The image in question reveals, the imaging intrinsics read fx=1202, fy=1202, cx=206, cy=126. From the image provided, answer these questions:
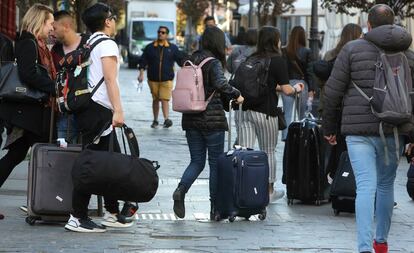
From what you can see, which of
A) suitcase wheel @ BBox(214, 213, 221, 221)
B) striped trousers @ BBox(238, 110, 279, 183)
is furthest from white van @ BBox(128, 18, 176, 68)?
suitcase wheel @ BBox(214, 213, 221, 221)

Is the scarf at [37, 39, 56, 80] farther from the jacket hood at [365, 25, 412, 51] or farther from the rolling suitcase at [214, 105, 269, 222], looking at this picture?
the jacket hood at [365, 25, 412, 51]

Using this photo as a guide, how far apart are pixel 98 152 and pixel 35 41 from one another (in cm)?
142

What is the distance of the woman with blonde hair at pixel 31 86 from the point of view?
9945mm

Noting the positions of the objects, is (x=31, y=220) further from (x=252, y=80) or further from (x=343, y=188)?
(x=343, y=188)

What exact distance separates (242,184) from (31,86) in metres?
1.96

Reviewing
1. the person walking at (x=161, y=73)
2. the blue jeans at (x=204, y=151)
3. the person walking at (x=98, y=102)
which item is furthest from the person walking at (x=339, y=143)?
the person walking at (x=161, y=73)

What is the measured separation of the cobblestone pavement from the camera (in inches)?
348

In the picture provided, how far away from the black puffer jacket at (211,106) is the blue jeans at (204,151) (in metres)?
0.07

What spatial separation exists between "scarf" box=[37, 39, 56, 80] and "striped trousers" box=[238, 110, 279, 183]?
200cm

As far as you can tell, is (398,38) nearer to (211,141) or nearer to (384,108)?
(384,108)

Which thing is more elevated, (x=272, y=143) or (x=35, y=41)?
(x=35, y=41)

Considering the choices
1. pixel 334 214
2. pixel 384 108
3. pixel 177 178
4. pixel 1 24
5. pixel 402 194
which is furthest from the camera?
pixel 1 24

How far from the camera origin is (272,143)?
11531mm

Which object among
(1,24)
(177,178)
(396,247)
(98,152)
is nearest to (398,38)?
(396,247)
